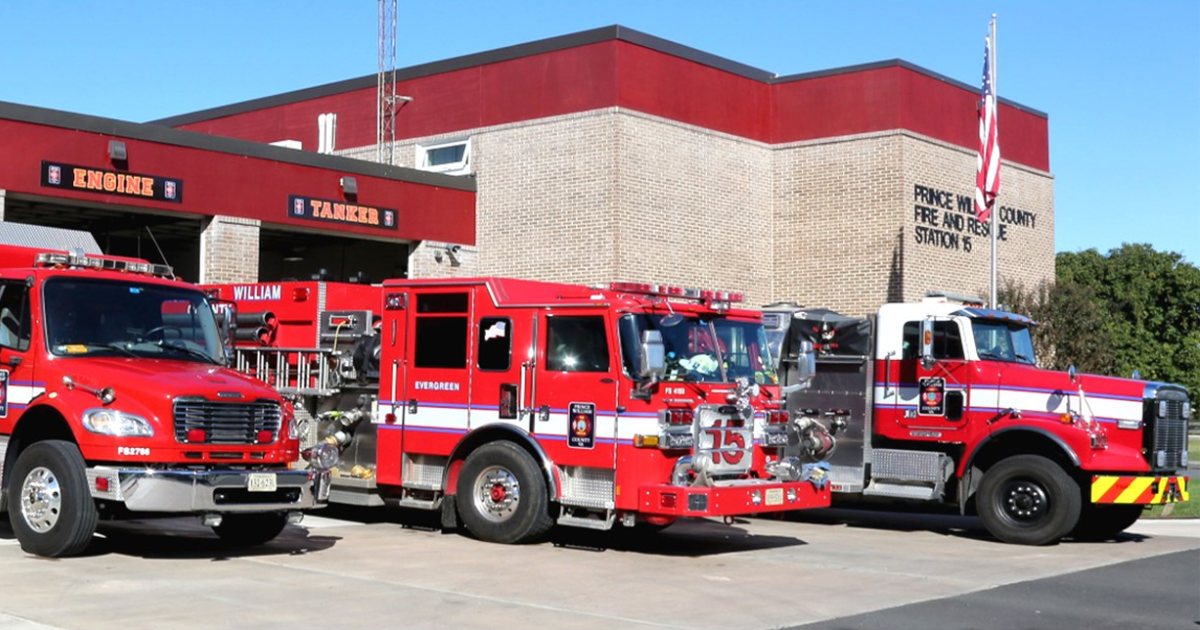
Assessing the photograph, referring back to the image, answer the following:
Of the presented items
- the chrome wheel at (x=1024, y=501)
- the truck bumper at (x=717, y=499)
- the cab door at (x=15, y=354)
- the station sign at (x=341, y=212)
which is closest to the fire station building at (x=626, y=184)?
the station sign at (x=341, y=212)

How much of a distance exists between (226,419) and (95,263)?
2.22m

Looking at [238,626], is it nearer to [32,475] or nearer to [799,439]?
[32,475]

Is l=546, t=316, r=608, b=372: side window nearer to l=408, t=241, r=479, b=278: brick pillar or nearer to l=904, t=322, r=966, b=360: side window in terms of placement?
l=904, t=322, r=966, b=360: side window

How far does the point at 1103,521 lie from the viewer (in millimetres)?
15758

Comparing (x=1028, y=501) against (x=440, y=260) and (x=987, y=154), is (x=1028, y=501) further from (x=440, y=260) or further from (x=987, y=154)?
(x=440, y=260)

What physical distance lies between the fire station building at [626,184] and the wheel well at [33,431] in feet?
37.2

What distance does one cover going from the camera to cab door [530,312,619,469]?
13.2 metres

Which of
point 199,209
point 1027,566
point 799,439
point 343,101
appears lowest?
point 1027,566

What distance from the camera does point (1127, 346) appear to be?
58156 mm

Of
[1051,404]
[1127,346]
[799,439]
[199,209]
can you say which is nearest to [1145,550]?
[1051,404]

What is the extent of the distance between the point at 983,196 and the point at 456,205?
10339 millimetres

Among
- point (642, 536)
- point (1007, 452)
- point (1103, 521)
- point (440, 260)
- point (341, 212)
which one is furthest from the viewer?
point (440, 260)

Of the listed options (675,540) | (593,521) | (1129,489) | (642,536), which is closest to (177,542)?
(593,521)

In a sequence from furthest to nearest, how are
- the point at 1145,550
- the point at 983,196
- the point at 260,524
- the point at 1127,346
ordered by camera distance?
the point at 1127,346 < the point at 983,196 < the point at 1145,550 < the point at 260,524
